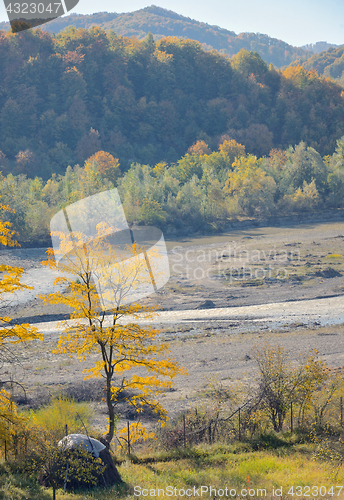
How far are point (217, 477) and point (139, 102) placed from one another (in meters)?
121

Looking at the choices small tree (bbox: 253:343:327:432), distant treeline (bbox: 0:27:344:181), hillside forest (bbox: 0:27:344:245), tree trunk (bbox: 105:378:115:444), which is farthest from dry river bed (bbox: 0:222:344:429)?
distant treeline (bbox: 0:27:344:181)

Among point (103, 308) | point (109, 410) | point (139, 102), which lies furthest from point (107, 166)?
point (109, 410)

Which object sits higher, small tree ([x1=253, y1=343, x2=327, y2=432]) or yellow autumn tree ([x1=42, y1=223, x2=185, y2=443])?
yellow autumn tree ([x1=42, y1=223, x2=185, y2=443])

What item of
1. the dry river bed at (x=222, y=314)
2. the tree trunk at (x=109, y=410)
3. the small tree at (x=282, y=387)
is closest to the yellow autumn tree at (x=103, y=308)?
the tree trunk at (x=109, y=410)

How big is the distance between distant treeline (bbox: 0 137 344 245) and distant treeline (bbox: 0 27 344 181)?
21222 mm

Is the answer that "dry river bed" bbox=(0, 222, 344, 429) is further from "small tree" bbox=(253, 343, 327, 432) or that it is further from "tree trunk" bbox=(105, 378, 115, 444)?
"small tree" bbox=(253, 343, 327, 432)

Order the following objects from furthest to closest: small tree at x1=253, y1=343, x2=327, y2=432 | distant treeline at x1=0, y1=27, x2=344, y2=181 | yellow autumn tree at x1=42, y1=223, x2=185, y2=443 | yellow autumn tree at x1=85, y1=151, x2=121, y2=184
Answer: distant treeline at x1=0, y1=27, x2=344, y2=181 < yellow autumn tree at x1=85, y1=151, x2=121, y2=184 < small tree at x1=253, y1=343, x2=327, y2=432 < yellow autumn tree at x1=42, y1=223, x2=185, y2=443

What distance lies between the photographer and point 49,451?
460 inches

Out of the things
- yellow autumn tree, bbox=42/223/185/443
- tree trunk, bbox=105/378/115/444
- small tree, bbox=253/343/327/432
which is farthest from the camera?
small tree, bbox=253/343/327/432

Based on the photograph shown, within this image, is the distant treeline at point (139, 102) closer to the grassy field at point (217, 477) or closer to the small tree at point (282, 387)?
the small tree at point (282, 387)

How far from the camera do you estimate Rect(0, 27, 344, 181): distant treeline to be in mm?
109812

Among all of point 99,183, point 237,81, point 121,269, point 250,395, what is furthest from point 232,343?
point 237,81

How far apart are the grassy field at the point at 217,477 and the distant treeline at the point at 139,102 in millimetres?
92522

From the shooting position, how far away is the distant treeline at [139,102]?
10981cm
